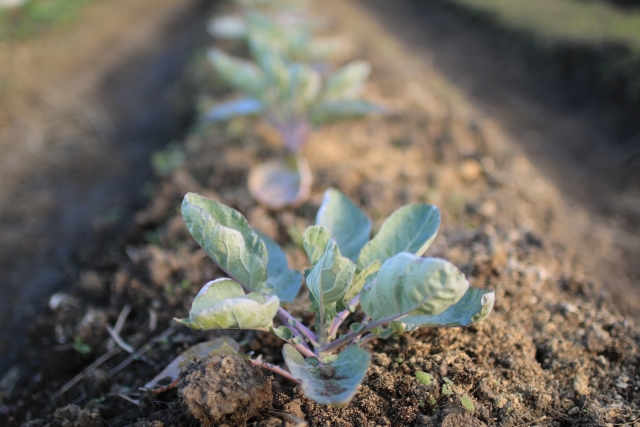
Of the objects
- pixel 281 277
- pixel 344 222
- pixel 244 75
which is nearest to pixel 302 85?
pixel 244 75

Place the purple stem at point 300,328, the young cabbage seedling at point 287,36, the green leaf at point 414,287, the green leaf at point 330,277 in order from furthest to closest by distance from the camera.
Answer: the young cabbage seedling at point 287,36 → the purple stem at point 300,328 → the green leaf at point 330,277 → the green leaf at point 414,287

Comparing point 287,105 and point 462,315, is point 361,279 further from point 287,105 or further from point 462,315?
point 287,105

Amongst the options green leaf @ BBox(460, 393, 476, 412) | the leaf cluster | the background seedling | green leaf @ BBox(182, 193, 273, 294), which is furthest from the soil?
the leaf cluster

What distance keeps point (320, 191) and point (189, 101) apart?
7.52 ft

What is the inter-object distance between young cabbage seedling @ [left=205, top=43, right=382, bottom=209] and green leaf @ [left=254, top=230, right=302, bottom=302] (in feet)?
2.98

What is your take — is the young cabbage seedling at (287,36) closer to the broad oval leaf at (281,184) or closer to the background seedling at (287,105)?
the background seedling at (287,105)

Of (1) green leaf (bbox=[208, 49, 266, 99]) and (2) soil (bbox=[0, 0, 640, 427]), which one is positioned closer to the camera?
(2) soil (bbox=[0, 0, 640, 427])

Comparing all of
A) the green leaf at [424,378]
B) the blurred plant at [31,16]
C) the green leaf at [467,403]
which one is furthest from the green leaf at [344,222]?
the blurred plant at [31,16]

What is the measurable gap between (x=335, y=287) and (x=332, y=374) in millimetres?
212

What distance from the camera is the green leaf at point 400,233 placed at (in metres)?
1.31

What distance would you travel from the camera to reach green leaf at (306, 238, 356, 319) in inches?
41.9

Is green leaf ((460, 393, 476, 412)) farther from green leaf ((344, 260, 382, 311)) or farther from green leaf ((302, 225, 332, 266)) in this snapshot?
green leaf ((302, 225, 332, 266))

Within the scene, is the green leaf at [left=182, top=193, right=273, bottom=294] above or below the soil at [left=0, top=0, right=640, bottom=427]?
above

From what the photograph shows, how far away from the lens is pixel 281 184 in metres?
2.44
